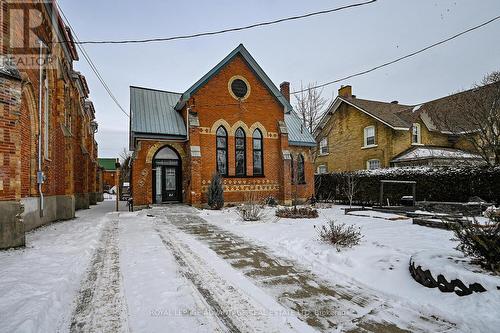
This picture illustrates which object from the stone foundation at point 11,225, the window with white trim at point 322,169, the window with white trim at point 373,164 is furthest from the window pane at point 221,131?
the window with white trim at point 322,169

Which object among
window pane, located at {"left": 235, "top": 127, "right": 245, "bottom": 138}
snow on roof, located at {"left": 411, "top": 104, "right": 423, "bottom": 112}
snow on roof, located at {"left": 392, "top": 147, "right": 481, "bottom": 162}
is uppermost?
snow on roof, located at {"left": 411, "top": 104, "right": 423, "bottom": 112}

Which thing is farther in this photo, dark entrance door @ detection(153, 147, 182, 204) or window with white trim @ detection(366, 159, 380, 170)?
window with white trim @ detection(366, 159, 380, 170)

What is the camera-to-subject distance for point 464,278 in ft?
12.1

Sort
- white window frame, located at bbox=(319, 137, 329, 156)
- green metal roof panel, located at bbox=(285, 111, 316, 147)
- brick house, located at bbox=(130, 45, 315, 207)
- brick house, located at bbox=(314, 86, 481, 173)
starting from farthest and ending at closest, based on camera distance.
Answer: white window frame, located at bbox=(319, 137, 329, 156)
brick house, located at bbox=(314, 86, 481, 173)
green metal roof panel, located at bbox=(285, 111, 316, 147)
brick house, located at bbox=(130, 45, 315, 207)

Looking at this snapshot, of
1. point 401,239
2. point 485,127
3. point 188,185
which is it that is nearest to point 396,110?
point 485,127

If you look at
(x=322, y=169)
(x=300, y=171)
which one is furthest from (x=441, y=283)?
(x=322, y=169)

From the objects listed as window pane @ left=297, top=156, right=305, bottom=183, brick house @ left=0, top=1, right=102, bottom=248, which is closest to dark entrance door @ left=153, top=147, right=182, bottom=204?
brick house @ left=0, top=1, right=102, bottom=248

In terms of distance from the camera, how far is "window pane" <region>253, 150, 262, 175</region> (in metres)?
17.8

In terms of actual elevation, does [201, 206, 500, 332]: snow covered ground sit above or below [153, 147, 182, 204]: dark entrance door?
below

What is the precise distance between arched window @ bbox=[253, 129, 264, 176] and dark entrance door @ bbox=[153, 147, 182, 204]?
4794 mm

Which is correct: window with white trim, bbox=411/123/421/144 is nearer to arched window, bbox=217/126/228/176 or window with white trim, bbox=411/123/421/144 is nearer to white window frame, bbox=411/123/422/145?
white window frame, bbox=411/123/422/145

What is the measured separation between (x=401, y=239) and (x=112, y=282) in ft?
21.3

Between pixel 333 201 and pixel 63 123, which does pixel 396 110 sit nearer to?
pixel 333 201

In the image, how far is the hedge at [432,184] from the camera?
12539mm
